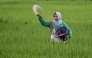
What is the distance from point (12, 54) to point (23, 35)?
1576 mm

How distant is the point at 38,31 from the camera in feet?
20.0

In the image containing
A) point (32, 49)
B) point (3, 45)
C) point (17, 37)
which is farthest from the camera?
point (17, 37)

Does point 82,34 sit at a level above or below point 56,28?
below

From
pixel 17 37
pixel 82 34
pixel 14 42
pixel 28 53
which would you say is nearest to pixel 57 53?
pixel 28 53

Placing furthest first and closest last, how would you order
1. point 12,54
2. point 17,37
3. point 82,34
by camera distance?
point 82,34
point 17,37
point 12,54

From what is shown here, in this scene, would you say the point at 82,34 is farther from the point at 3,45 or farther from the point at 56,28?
the point at 3,45

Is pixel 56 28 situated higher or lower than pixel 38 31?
higher

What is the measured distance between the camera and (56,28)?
4.80 metres

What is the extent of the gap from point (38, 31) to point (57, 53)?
7.11ft

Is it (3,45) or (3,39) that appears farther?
(3,39)

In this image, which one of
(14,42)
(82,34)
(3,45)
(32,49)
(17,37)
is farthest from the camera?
(82,34)

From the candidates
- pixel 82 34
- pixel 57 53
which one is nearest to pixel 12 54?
pixel 57 53

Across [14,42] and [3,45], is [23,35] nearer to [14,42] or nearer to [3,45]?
[14,42]

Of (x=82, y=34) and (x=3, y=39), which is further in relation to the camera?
(x=82, y=34)
